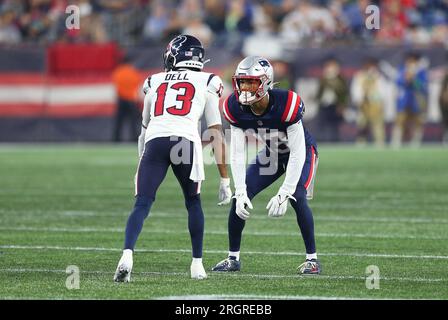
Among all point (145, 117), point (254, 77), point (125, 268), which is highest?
point (254, 77)

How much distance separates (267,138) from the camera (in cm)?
763

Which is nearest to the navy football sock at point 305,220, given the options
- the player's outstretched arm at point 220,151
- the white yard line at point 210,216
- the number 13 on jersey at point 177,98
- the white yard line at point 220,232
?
the player's outstretched arm at point 220,151

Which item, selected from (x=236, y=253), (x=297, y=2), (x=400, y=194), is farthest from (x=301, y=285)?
(x=297, y=2)

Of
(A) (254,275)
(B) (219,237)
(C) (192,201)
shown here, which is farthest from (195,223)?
(B) (219,237)

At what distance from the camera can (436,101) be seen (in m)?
21.5

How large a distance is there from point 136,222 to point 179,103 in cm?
83

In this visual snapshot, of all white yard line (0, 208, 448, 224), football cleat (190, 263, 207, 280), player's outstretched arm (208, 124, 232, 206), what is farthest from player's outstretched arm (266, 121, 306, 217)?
white yard line (0, 208, 448, 224)

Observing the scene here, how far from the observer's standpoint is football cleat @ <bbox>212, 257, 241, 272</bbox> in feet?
24.6

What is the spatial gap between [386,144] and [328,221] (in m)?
11.6

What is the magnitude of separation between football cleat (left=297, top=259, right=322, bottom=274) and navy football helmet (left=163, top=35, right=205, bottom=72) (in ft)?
4.90

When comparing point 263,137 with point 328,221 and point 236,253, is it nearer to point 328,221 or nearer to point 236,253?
point 236,253

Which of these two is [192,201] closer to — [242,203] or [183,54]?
[242,203]

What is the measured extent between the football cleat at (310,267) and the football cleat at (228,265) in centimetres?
44

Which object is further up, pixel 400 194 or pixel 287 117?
pixel 287 117
